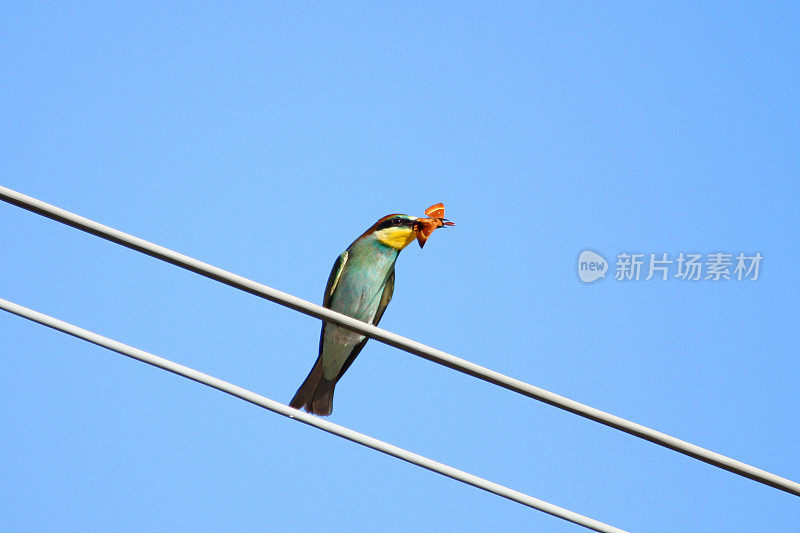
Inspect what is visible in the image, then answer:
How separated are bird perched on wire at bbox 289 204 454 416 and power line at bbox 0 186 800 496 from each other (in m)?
3.05

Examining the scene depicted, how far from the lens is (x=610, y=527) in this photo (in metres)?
2.94

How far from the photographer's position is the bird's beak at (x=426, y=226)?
18.8 ft

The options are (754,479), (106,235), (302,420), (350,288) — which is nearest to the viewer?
(106,235)

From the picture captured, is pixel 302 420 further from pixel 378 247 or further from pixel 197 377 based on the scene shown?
pixel 378 247

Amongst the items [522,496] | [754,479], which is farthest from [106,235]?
[754,479]

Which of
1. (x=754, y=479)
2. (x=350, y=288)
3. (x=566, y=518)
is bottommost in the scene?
(x=566, y=518)

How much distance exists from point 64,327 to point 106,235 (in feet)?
1.02

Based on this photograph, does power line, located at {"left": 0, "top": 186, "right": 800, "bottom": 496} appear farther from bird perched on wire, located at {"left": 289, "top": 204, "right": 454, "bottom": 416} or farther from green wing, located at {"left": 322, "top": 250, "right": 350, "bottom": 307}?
green wing, located at {"left": 322, "top": 250, "right": 350, "bottom": 307}

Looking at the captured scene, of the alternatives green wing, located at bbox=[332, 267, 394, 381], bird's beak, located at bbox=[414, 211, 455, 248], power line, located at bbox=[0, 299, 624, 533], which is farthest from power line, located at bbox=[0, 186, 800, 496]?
green wing, located at bbox=[332, 267, 394, 381]

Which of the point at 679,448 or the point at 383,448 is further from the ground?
the point at 679,448

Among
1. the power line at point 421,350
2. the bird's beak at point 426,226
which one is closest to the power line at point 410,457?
the power line at point 421,350

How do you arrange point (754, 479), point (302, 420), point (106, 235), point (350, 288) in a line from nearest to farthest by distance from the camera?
point (106, 235) → point (754, 479) → point (302, 420) → point (350, 288)

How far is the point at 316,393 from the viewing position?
6.07 meters

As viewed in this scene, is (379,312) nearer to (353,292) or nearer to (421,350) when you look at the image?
(353,292)
